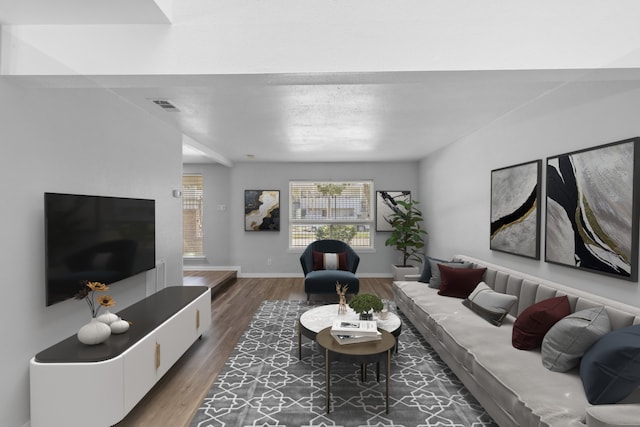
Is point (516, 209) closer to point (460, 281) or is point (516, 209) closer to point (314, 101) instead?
point (460, 281)

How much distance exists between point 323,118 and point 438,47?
1.86 meters

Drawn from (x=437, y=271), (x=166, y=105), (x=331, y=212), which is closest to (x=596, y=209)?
(x=437, y=271)

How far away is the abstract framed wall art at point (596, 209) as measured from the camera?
2090 millimetres

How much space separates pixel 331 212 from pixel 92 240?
4.69 metres

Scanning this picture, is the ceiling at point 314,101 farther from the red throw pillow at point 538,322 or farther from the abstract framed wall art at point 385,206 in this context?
the red throw pillow at point 538,322

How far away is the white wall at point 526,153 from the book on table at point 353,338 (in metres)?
1.72

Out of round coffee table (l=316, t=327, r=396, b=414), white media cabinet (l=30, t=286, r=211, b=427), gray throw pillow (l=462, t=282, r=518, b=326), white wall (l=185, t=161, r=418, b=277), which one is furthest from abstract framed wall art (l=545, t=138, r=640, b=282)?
white wall (l=185, t=161, r=418, b=277)

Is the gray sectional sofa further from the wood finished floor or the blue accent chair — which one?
the wood finished floor

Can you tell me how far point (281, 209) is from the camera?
6566 mm

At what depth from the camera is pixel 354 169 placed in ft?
21.3

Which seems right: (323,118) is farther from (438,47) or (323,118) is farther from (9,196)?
(9,196)

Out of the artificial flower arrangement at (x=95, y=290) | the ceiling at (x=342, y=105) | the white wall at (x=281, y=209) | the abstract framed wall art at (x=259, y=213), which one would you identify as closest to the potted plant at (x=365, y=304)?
the ceiling at (x=342, y=105)

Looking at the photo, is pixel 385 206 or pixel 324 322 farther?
pixel 385 206

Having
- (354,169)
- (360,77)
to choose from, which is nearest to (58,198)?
(360,77)
